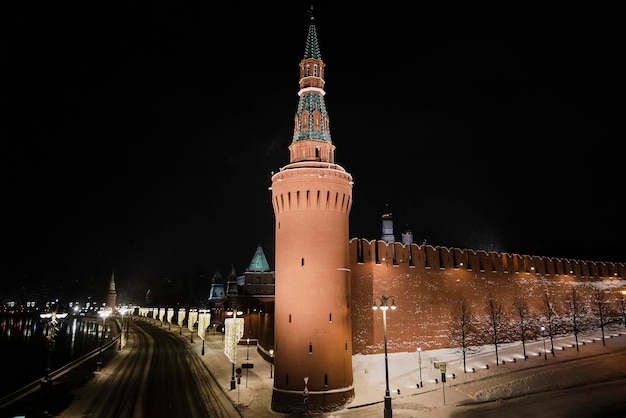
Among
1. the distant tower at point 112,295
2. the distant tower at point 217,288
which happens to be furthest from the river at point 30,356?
the distant tower at point 112,295

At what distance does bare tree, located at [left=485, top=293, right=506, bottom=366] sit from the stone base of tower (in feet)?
58.1

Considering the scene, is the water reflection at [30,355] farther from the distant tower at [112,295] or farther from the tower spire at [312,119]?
the distant tower at [112,295]

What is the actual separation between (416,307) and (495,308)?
9028mm

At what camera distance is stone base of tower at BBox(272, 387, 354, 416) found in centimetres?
2502

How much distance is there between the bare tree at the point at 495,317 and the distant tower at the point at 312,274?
52.6 ft

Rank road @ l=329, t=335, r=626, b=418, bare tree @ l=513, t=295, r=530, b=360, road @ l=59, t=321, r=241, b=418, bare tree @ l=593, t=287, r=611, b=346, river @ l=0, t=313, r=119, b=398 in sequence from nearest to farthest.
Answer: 1. road @ l=329, t=335, r=626, b=418
2. road @ l=59, t=321, r=241, b=418
3. bare tree @ l=513, t=295, r=530, b=360
4. bare tree @ l=593, t=287, r=611, b=346
5. river @ l=0, t=313, r=119, b=398

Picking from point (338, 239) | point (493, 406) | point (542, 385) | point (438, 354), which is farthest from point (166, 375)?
point (542, 385)

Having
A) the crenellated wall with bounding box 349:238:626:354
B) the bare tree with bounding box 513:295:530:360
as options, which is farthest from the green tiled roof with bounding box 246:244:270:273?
the bare tree with bounding box 513:295:530:360

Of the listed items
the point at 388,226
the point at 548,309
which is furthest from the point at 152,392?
the point at 388,226

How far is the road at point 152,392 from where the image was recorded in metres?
24.9

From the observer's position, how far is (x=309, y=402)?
992 inches

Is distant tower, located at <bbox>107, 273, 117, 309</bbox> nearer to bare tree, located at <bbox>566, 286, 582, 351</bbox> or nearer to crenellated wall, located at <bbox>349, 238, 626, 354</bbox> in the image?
crenellated wall, located at <bbox>349, 238, 626, 354</bbox>

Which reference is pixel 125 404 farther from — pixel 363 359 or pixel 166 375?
pixel 363 359

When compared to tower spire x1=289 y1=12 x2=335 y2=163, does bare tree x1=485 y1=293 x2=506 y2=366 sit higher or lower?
lower
